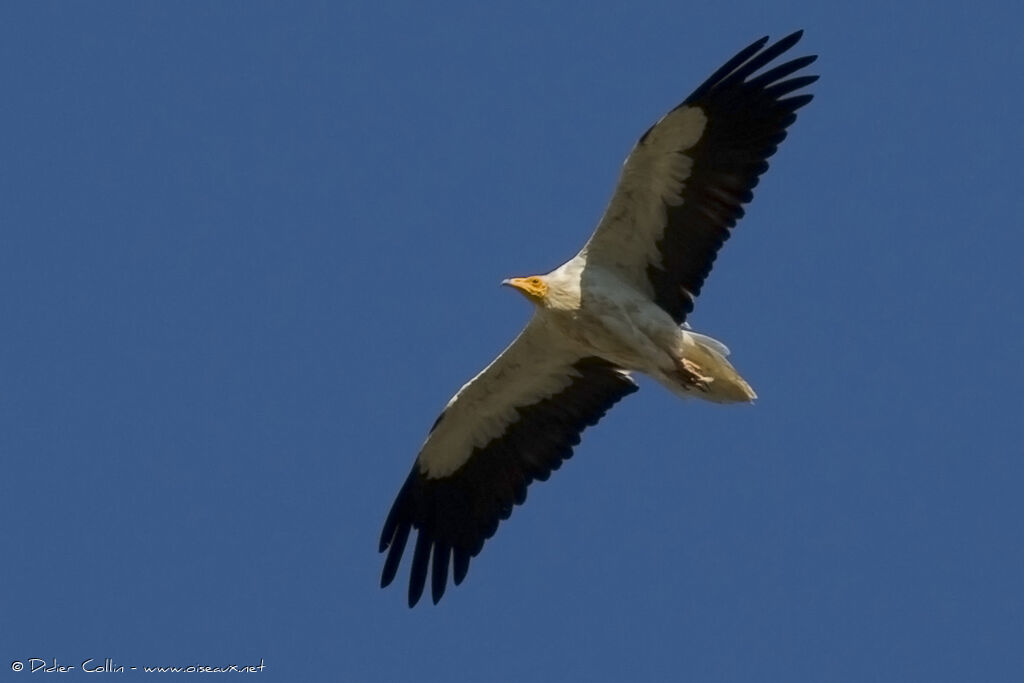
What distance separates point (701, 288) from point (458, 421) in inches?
107

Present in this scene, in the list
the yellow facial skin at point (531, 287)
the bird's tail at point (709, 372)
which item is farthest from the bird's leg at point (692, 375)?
the yellow facial skin at point (531, 287)

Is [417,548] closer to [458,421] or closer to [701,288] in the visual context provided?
[458,421]

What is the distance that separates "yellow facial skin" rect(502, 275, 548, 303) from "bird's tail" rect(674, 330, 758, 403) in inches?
50.3

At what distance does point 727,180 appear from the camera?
15.8 m

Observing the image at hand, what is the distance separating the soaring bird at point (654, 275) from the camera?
15.6 meters

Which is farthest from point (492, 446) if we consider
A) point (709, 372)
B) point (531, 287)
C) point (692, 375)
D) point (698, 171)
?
point (698, 171)

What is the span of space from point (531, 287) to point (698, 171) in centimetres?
176

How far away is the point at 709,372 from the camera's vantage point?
51.2 feet

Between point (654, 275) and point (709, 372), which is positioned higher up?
point (654, 275)

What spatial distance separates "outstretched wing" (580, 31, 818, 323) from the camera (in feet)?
50.9

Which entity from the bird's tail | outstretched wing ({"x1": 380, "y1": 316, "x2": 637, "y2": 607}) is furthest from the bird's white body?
outstretched wing ({"x1": 380, "y1": 316, "x2": 637, "y2": 607})

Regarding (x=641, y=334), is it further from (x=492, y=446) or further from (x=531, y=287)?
(x=492, y=446)

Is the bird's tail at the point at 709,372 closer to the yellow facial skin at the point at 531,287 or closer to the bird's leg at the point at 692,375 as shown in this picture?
the bird's leg at the point at 692,375

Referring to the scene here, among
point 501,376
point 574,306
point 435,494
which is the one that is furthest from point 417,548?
point 574,306
